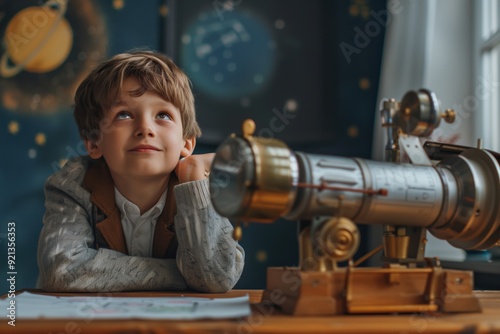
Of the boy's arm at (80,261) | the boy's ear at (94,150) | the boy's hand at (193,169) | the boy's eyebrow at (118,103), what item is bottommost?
the boy's arm at (80,261)

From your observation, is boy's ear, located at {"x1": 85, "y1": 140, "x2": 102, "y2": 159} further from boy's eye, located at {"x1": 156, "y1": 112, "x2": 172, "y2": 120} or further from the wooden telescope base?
the wooden telescope base

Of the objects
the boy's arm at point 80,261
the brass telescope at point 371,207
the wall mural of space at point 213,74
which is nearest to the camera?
the brass telescope at point 371,207

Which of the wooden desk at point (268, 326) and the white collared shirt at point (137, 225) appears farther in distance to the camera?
the white collared shirt at point (137, 225)

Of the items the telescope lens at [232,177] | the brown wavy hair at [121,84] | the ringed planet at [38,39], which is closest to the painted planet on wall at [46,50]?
the ringed planet at [38,39]

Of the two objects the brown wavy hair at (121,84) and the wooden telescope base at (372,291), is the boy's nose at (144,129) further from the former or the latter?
the wooden telescope base at (372,291)

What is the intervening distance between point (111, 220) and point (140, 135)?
0.59ft

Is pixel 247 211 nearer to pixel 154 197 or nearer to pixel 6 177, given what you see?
pixel 154 197

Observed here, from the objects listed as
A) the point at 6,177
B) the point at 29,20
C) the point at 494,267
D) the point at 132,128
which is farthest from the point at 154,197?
the point at 29,20

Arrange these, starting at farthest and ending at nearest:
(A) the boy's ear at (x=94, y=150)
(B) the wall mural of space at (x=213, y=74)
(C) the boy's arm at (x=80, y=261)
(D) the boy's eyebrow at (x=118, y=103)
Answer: (B) the wall mural of space at (x=213, y=74) < (A) the boy's ear at (x=94, y=150) < (D) the boy's eyebrow at (x=118, y=103) < (C) the boy's arm at (x=80, y=261)

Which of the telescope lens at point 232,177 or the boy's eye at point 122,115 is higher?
the boy's eye at point 122,115

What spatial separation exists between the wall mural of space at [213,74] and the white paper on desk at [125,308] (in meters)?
1.30

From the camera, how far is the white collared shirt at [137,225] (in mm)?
1020

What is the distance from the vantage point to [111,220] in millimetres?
981

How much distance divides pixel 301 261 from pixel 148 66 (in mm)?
540
